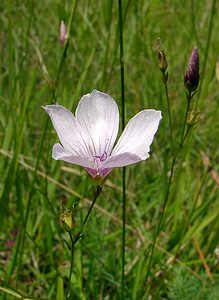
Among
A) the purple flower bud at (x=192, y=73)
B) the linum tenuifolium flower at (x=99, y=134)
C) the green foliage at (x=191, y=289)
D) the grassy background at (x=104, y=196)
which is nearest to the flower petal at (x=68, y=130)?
the linum tenuifolium flower at (x=99, y=134)

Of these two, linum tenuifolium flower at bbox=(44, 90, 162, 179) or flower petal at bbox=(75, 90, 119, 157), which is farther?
flower petal at bbox=(75, 90, 119, 157)

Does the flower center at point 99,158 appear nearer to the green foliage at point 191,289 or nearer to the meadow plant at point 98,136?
the meadow plant at point 98,136

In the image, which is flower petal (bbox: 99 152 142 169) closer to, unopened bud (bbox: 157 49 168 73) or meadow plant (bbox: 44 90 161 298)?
meadow plant (bbox: 44 90 161 298)

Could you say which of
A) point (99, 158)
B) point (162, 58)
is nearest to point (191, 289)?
point (99, 158)

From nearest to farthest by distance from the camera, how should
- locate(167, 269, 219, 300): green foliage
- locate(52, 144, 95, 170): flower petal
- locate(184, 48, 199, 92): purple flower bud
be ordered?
1. locate(52, 144, 95, 170): flower petal
2. locate(184, 48, 199, 92): purple flower bud
3. locate(167, 269, 219, 300): green foliage

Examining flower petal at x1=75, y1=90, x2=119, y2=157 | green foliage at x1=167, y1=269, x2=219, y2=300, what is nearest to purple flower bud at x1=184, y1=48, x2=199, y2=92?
flower petal at x1=75, y1=90, x2=119, y2=157

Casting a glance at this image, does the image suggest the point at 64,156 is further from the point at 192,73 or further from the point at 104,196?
the point at 104,196

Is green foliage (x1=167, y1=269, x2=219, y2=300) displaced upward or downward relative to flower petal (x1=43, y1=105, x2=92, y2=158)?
downward

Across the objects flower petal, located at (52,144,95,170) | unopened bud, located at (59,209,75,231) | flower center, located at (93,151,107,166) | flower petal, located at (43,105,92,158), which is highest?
flower petal, located at (43,105,92,158)
